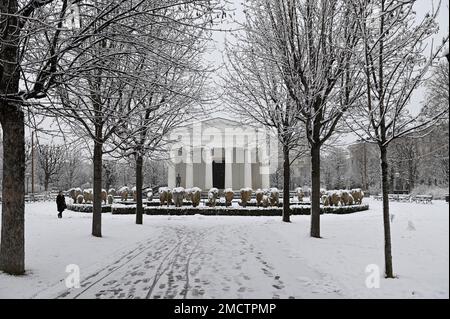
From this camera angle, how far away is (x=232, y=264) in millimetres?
7898

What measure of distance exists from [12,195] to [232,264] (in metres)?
4.39

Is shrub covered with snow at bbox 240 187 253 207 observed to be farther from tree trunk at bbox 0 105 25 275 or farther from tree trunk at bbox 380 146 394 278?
tree trunk at bbox 0 105 25 275

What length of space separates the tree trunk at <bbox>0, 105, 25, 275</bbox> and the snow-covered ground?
324 mm

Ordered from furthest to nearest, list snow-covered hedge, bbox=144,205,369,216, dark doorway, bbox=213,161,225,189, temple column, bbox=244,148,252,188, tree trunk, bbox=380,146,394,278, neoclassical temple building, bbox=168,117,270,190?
1. dark doorway, bbox=213,161,225,189
2. temple column, bbox=244,148,252,188
3. neoclassical temple building, bbox=168,117,270,190
4. snow-covered hedge, bbox=144,205,369,216
5. tree trunk, bbox=380,146,394,278

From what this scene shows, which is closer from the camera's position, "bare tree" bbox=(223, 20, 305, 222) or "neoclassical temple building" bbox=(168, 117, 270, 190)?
"bare tree" bbox=(223, 20, 305, 222)

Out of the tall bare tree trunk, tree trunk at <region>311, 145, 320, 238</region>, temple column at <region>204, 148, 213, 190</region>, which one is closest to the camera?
the tall bare tree trunk

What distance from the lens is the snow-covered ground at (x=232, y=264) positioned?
5547 millimetres

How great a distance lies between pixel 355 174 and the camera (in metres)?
68.8

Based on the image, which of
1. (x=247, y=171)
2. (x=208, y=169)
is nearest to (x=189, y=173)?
(x=208, y=169)

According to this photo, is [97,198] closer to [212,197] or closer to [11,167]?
[11,167]

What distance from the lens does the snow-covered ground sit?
555 cm

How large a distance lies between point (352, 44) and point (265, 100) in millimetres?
5643

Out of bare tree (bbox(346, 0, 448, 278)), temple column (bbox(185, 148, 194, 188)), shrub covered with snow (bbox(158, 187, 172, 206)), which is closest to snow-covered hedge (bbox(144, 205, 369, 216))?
shrub covered with snow (bbox(158, 187, 172, 206))

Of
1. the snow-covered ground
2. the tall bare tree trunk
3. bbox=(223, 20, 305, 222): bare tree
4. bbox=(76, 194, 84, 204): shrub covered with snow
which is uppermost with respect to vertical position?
bbox=(223, 20, 305, 222): bare tree
